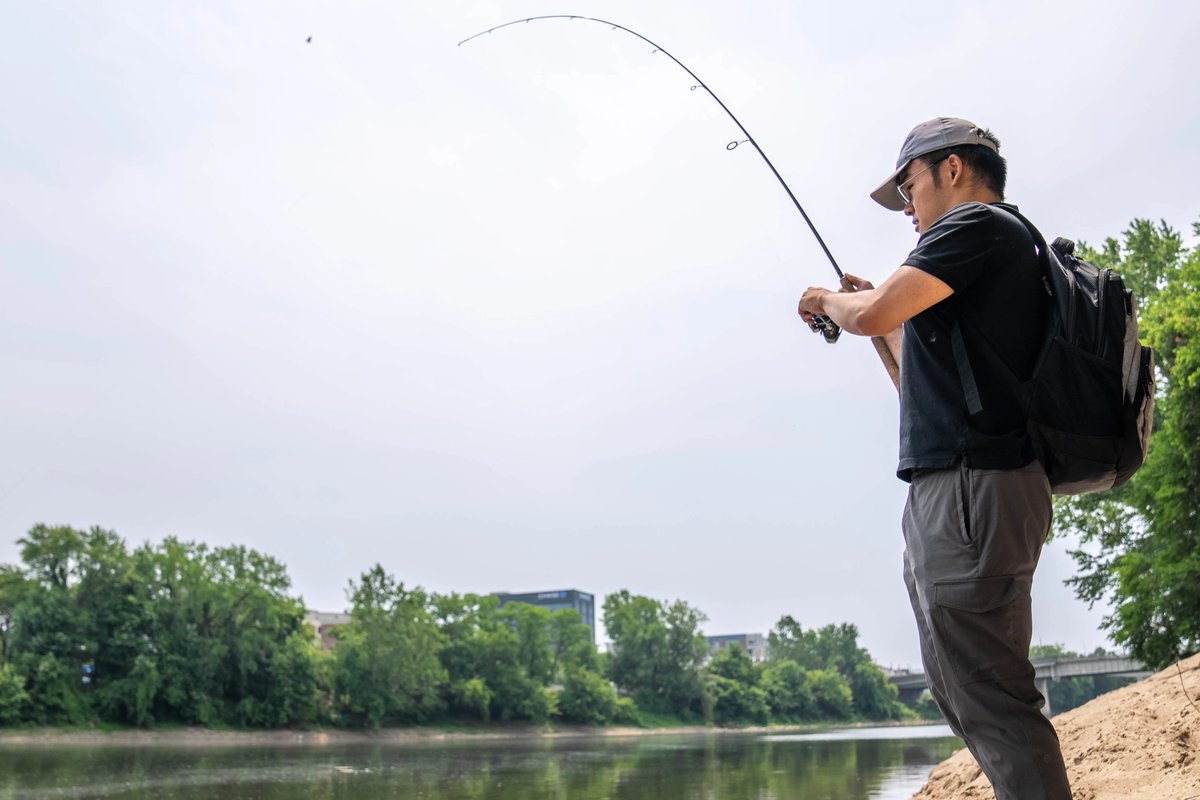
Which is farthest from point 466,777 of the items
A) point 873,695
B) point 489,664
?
point 873,695

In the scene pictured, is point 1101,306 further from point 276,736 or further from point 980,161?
point 276,736

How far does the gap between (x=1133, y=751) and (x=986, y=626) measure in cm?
467

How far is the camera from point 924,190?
2.85 meters

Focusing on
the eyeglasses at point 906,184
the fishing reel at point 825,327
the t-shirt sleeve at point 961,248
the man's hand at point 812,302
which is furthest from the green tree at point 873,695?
the t-shirt sleeve at point 961,248

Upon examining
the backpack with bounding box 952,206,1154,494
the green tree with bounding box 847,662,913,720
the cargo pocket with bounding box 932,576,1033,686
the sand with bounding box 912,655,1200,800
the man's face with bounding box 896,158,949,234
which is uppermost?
the man's face with bounding box 896,158,949,234

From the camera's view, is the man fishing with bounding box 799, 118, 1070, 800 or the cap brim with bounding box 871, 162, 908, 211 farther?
the cap brim with bounding box 871, 162, 908, 211

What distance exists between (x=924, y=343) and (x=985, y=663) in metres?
0.82

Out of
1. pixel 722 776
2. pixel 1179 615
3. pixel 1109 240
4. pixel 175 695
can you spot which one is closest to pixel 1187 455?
pixel 1179 615

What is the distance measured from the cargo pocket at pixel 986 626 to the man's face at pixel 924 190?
105 cm

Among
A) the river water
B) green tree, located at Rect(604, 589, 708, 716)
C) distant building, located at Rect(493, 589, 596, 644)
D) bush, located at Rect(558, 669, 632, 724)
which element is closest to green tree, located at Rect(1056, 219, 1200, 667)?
the river water

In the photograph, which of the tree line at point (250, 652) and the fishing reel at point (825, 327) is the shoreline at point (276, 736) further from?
the fishing reel at point (825, 327)

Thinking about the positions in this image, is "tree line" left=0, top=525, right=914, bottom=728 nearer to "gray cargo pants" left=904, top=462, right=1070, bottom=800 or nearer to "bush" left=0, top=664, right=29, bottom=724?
"bush" left=0, top=664, right=29, bottom=724

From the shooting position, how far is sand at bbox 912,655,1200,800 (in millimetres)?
5375

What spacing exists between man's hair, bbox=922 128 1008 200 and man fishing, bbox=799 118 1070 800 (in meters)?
0.14
